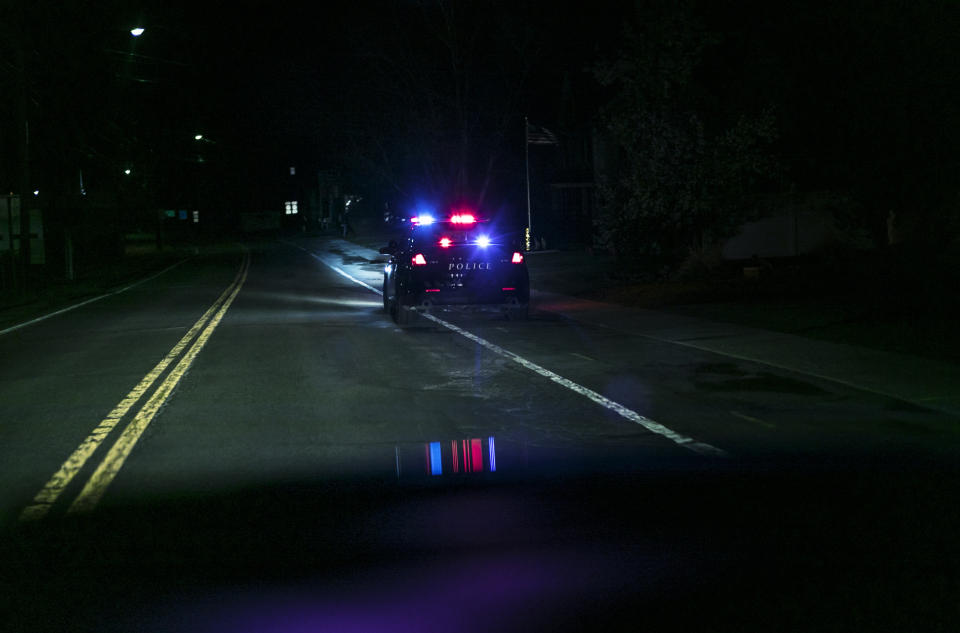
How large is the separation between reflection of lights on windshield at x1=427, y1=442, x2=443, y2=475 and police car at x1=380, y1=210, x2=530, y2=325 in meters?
9.97

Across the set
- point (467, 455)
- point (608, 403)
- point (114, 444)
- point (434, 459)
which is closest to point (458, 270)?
point (608, 403)

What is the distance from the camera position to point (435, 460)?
855 cm

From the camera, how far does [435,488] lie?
301 inches

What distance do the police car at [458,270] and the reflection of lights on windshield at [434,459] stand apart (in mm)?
9968

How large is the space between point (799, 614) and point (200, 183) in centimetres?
12726

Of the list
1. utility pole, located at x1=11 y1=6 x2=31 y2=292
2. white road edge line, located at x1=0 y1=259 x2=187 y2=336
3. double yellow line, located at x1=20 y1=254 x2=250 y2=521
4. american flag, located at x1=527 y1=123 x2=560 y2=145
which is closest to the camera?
double yellow line, located at x1=20 y1=254 x2=250 y2=521

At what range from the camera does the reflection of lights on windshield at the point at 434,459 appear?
8.20m

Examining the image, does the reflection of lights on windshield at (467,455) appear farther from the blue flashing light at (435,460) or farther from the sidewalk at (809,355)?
the sidewalk at (809,355)

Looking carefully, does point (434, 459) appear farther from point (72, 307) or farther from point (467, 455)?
point (72, 307)

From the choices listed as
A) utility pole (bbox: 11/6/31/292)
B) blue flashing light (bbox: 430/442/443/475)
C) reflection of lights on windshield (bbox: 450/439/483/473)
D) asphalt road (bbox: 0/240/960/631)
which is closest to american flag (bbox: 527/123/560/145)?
→ utility pole (bbox: 11/6/31/292)

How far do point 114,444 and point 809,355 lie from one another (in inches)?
350

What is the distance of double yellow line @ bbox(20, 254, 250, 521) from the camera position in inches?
292

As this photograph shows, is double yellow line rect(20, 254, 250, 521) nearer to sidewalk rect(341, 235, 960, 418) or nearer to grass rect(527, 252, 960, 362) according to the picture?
sidewalk rect(341, 235, 960, 418)

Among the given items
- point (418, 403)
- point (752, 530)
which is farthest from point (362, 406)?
point (752, 530)
